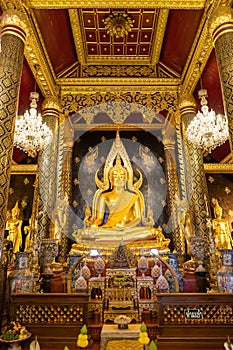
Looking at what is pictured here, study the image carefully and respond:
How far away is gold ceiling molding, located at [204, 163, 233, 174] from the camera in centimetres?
904

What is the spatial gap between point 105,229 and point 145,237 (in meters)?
1.02

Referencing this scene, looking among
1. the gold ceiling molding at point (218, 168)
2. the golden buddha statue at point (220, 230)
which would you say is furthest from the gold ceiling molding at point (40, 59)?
the golden buddha statue at point (220, 230)

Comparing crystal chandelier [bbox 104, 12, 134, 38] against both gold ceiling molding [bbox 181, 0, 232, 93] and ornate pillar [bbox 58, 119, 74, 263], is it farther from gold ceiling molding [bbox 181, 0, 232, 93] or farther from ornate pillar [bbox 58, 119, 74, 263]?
ornate pillar [bbox 58, 119, 74, 263]

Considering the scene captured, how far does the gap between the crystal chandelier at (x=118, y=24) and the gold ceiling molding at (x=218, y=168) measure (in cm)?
479

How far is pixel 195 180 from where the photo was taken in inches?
238

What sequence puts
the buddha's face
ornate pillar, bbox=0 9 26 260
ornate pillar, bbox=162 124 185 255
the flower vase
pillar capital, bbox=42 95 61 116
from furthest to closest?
the buddha's face
ornate pillar, bbox=162 124 185 255
pillar capital, bbox=42 95 61 116
the flower vase
ornate pillar, bbox=0 9 26 260

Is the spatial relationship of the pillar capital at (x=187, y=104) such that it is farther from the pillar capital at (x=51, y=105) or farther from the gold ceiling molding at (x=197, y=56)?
the pillar capital at (x=51, y=105)

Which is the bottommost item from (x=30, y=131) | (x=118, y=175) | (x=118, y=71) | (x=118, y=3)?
(x=30, y=131)

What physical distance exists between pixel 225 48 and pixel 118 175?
502 centimetres

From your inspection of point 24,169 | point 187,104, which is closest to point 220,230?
point 187,104

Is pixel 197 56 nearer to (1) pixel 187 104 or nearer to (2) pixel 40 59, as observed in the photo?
(1) pixel 187 104

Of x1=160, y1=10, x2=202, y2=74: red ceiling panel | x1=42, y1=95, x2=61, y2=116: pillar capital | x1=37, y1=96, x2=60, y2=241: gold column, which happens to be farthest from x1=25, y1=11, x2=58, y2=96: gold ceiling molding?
x1=160, y1=10, x2=202, y2=74: red ceiling panel

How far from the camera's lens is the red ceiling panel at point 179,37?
18.0ft

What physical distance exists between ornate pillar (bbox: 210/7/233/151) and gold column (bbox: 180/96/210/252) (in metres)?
2.24
